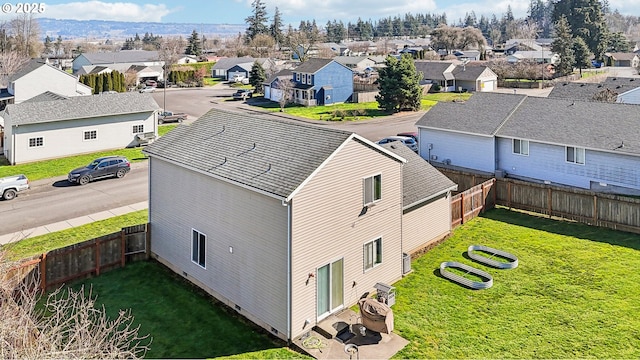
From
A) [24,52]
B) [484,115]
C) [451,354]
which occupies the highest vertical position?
[24,52]

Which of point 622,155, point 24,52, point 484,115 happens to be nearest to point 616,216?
point 622,155

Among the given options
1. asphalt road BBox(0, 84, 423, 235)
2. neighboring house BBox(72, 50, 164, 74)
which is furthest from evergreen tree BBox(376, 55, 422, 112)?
neighboring house BBox(72, 50, 164, 74)

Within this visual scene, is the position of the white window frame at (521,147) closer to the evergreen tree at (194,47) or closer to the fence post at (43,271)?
the fence post at (43,271)

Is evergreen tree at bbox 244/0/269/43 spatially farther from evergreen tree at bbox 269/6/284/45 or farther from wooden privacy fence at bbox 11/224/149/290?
wooden privacy fence at bbox 11/224/149/290

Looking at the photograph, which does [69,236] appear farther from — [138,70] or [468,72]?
[138,70]

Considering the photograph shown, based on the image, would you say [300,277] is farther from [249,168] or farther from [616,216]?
[616,216]

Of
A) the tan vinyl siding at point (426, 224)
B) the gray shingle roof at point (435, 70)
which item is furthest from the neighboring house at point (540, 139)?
the gray shingle roof at point (435, 70)
